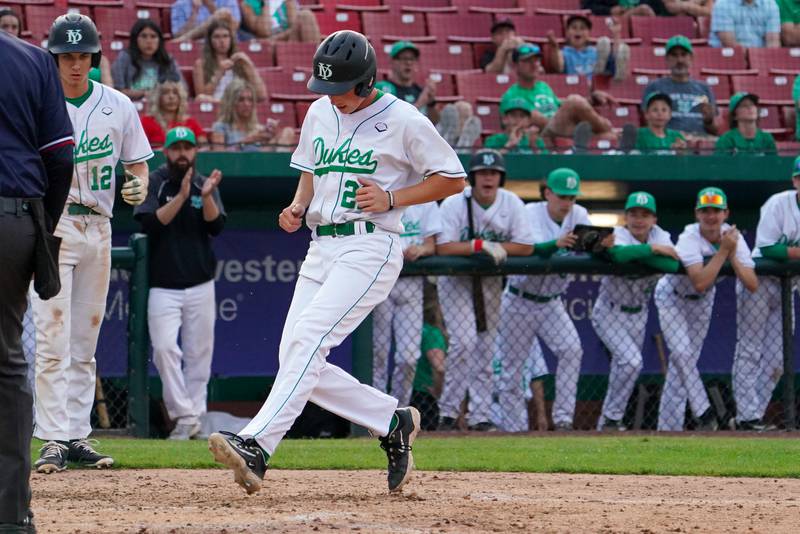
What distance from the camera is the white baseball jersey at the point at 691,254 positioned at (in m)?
8.52

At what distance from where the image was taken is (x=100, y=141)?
5762 mm

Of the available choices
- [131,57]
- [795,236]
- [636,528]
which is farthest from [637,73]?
[636,528]

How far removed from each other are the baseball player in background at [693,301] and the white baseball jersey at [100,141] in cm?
415

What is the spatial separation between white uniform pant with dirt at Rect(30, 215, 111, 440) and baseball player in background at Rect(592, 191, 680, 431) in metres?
3.96

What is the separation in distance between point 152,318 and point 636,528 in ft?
15.3

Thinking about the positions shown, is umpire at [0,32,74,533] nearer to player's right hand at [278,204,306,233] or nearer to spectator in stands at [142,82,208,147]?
player's right hand at [278,204,306,233]

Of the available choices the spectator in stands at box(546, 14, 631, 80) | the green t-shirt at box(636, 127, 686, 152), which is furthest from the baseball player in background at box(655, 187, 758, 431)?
the spectator in stands at box(546, 14, 631, 80)

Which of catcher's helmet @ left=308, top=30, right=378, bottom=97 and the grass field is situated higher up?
catcher's helmet @ left=308, top=30, right=378, bottom=97

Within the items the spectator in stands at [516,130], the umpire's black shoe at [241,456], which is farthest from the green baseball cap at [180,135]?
the umpire's black shoe at [241,456]

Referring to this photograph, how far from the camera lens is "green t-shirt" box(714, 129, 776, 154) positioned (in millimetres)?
10094

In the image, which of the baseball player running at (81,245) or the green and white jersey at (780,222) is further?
the green and white jersey at (780,222)

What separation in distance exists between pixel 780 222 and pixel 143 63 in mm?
4854

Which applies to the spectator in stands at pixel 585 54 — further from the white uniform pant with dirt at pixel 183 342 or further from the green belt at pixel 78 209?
the green belt at pixel 78 209

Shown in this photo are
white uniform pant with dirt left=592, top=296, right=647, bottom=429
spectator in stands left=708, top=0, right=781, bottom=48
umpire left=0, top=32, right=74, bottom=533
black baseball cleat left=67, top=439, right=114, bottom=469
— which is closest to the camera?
umpire left=0, top=32, right=74, bottom=533
